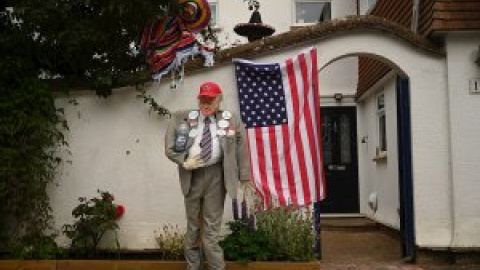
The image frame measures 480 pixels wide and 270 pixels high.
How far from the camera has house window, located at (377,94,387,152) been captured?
11984mm

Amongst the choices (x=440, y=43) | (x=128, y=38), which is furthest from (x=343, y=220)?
(x=128, y=38)

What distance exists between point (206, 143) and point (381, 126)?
6.75 meters

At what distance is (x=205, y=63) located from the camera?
25.4 feet

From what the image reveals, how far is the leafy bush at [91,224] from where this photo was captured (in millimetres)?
7266

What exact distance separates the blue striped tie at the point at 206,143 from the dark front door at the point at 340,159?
7.89 metres

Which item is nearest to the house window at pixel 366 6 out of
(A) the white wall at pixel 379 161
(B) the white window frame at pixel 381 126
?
(A) the white wall at pixel 379 161

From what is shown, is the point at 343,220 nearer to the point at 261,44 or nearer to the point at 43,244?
the point at 261,44

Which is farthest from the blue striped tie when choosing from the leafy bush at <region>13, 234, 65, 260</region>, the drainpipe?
the drainpipe

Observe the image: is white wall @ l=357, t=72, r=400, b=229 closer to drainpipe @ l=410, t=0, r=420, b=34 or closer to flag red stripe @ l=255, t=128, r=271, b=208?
drainpipe @ l=410, t=0, r=420, b=34

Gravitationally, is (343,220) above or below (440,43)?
below

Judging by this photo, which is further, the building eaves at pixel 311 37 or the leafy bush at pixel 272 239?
the building eaves at pixel 311 37

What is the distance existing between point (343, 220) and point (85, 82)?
23.0ft

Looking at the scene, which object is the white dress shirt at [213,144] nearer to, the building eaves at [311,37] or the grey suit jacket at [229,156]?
the grey suit jacket at [229,156]

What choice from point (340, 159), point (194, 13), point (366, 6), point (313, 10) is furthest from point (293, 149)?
point (313, 10)
